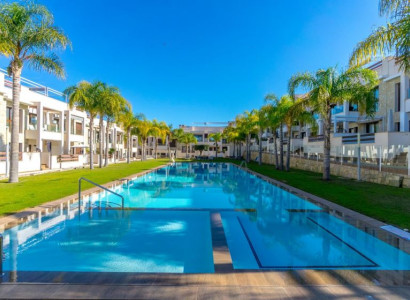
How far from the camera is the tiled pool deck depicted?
3.51 meters

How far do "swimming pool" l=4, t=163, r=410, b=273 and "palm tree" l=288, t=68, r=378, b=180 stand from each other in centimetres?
915

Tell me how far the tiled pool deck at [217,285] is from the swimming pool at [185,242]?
0.71 meters

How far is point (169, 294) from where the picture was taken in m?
3.52

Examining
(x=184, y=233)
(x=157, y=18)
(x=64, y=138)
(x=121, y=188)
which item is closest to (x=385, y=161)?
(x=184, y=233)

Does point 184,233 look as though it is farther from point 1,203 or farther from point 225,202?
point 1,203

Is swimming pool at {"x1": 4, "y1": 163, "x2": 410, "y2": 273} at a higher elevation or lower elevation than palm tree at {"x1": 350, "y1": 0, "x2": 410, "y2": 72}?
lower

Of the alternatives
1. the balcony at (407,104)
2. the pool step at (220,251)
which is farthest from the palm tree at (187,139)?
the pool step at (220,251)

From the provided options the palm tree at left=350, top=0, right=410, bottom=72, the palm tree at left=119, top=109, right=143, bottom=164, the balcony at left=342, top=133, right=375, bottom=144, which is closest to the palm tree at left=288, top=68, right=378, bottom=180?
the balcony at left=342, top=133, right=375, bottom=144

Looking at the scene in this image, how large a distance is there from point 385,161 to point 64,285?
16075 millimetres

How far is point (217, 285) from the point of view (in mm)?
3812

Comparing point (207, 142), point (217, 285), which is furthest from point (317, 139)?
point (207, 142)

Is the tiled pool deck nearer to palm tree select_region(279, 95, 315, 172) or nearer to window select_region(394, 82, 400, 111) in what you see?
palm tree select_region(279, 95, 315, 172)

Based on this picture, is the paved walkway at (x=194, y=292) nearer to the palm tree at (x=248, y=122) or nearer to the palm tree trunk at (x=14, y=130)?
the palm tree trunk at (x=14, y=130)

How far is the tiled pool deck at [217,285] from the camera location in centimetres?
351
